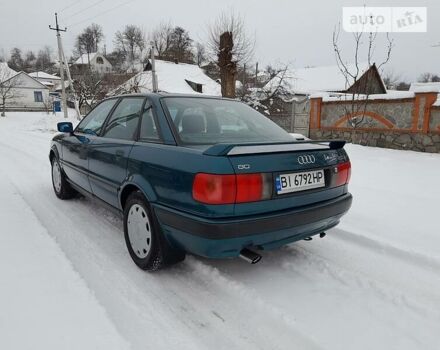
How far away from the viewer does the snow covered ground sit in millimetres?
2021

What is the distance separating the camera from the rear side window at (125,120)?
3.09m

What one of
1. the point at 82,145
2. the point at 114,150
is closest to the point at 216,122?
the point at 114,150

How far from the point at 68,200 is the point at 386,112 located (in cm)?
964

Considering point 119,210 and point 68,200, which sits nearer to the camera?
point 119,210

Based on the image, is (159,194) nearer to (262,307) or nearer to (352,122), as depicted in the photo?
(262,307)

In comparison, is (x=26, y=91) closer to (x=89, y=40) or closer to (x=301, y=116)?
(x=89, y=40)

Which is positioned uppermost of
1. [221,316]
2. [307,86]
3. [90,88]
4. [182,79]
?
[182,79]

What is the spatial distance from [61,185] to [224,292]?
327cm

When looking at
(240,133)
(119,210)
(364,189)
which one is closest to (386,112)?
(364,189)

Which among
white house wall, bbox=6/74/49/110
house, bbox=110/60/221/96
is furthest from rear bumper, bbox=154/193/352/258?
white house wall, bbox=6/74/49/110

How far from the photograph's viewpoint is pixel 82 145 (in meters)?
3.87

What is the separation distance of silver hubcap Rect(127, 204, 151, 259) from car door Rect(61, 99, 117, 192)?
119 cm

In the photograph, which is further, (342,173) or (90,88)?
(90,88)

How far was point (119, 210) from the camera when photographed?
316 cm
